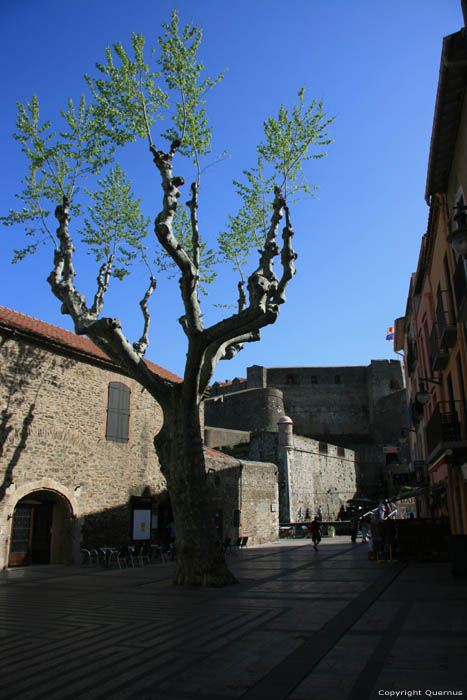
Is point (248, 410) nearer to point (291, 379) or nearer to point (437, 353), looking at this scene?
point (291, 379)

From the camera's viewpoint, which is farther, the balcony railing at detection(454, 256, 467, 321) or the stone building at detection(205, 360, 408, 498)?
the stone building at detection(205, 360, 408, 498)

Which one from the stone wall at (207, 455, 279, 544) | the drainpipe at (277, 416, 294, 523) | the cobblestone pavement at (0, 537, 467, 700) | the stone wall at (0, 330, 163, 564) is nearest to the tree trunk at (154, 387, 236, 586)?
the cobblestone pavement at (0, 537, 467, 700)

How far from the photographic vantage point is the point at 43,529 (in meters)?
15.8

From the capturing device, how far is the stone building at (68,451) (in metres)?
14.2

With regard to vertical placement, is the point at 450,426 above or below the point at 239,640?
above

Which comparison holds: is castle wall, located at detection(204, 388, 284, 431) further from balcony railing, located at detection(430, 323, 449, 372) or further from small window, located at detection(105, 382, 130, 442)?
balcony railing, located at detection(430, 323, 449, 372)

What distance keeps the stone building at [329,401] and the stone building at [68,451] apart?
1115 inches

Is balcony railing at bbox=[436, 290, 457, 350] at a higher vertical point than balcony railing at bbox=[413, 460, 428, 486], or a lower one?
higher

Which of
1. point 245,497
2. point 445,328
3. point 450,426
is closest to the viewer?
point 445,328

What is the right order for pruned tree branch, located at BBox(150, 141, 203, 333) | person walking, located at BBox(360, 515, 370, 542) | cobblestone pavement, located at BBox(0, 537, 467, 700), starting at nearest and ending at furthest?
cobblestone pavement, located at BBox(0, 537, 467, 700) → pruned tree branch, located at BBox(150, 141, 203, 333) → person walking, located at BBox(360, 515, 370, 542)

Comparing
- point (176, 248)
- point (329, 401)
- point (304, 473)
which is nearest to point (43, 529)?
point (176, 248)

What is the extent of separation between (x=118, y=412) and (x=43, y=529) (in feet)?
14.1

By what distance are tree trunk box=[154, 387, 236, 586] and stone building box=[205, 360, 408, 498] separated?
116 ft

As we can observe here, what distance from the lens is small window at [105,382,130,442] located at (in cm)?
1742
